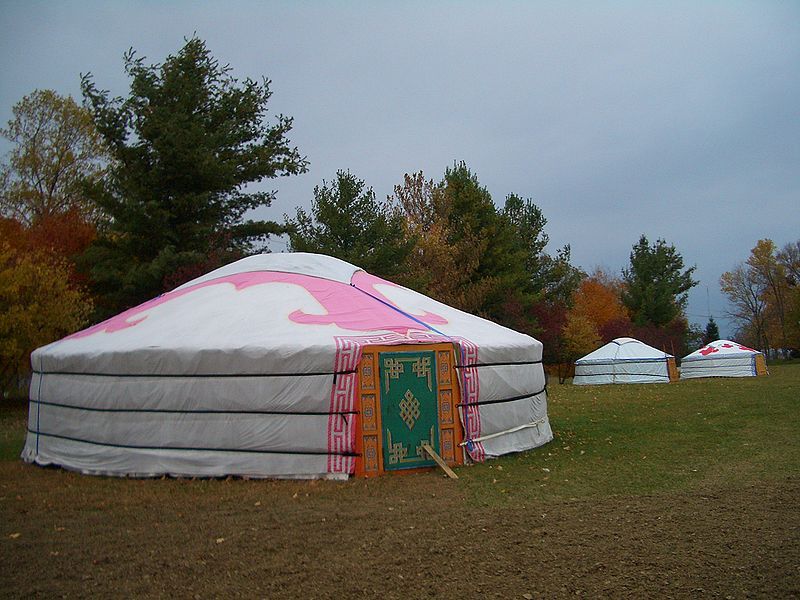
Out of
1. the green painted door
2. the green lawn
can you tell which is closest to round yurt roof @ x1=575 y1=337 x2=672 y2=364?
the green lawn

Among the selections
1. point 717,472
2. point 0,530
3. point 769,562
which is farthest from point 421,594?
point 717,472

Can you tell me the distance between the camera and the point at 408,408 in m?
5.84

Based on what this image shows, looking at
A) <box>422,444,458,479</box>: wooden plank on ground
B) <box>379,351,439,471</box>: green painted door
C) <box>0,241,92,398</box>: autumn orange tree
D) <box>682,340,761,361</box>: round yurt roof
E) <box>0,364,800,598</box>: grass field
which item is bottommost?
<box>0,364,800,598</box>: grass field

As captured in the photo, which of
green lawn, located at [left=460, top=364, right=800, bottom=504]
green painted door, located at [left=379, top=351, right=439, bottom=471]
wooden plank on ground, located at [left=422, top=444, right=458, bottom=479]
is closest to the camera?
green lawn, located at [left=460, top=364, right=800, bottom=504]

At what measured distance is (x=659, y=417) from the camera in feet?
30.5

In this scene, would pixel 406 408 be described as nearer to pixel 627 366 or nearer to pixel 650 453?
pixel 650 453

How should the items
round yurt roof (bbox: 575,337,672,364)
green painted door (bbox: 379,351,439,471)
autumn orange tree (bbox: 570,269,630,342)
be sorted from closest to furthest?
green painted door (bbox: 379,351,439,471)
round yurt roof (bbox: 575,337,672,364)
autumn orange tree (bbox: 570,269,630,342)

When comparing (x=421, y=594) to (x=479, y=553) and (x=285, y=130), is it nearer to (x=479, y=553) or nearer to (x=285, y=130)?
(x=479, y=553)

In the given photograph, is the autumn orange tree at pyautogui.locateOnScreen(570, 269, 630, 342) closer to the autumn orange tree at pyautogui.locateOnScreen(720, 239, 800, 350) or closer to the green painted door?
the autumn orange tree at pyautogui.locateOnScreen(720, 239, 800, 350)

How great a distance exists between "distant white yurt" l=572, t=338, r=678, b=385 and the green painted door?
533 inches

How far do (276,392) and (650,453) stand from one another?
11.4ft

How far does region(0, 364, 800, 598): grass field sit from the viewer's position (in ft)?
10.0

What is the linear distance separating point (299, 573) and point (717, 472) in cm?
362

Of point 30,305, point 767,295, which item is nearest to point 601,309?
point 767,295
